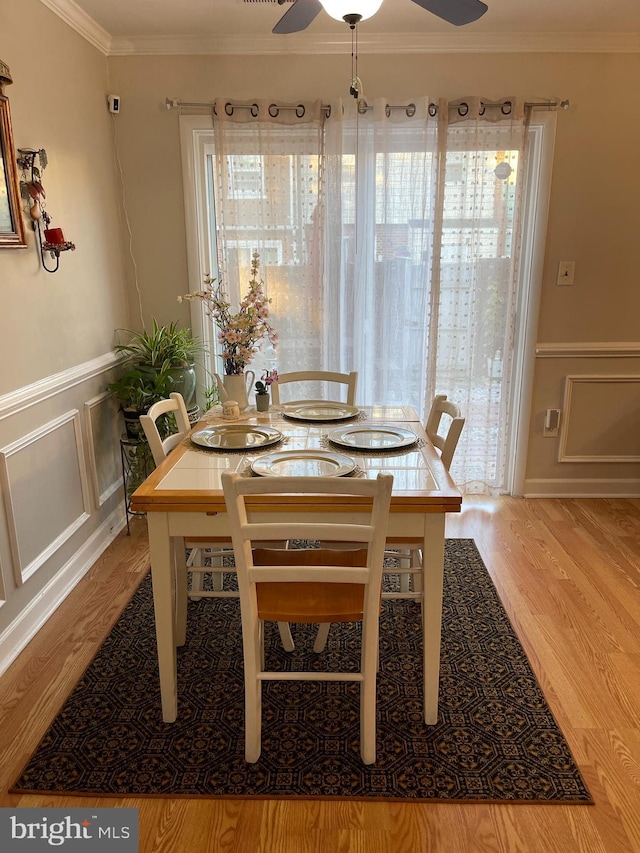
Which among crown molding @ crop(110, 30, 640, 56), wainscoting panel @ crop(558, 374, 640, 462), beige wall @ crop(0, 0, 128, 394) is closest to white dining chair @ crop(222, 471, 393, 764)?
beige wall @ crop(0, 0, 128, 394)

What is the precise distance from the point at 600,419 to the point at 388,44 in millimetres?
2520

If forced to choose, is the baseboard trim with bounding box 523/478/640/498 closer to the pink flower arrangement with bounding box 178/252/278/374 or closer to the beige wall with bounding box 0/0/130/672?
the pink flower arrangement with bounding box 178/252/278/374

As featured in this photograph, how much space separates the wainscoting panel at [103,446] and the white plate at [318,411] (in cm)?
Answer: 106

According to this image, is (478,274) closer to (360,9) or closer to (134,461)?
(360,9)

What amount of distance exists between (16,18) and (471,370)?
2810 mm

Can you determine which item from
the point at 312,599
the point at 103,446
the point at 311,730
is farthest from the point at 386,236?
the point at 311,730

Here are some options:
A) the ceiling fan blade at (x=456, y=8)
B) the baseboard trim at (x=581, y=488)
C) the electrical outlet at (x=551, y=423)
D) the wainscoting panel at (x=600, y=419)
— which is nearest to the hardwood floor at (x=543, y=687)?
the baseboard trim at (x=581, y=488)

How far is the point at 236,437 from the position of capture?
226 centimetres

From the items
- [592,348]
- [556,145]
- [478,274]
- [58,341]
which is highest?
[556,145]

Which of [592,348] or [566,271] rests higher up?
[566,271]

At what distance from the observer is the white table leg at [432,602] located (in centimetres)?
177

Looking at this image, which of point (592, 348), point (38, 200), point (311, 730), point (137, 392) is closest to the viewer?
point (311, 730)

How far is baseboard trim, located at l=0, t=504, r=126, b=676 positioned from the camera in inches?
91.3

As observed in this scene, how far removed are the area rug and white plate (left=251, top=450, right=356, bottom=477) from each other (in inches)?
31.8
